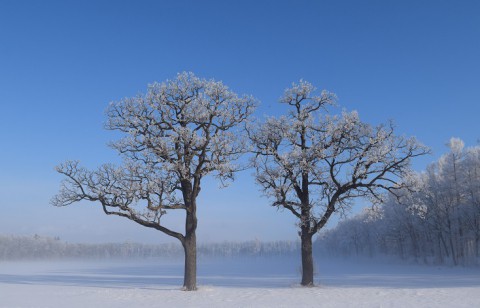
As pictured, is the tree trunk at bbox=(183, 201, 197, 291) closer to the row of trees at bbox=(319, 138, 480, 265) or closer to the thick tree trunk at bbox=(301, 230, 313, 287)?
the thick tree trunk at bbox=(301, 230, 313, 287)

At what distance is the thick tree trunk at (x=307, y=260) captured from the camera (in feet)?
83.7

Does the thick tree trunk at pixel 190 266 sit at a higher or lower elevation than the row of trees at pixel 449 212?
lower

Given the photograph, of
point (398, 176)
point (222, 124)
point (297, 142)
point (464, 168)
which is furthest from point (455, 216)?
point (222, 124)

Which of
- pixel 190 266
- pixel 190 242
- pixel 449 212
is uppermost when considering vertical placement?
pixel 449 212

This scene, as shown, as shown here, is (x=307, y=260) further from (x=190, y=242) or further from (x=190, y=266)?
(x=190, y=242)

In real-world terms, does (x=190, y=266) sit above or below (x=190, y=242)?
below

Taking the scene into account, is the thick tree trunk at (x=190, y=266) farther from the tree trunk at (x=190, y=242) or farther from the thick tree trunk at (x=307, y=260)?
the thick tree trunk at (x=307, y=260)

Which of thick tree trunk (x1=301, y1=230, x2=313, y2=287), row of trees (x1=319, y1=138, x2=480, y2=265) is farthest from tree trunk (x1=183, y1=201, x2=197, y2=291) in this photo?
row of trees (x1=319, y1=138, x2=480, y2=265)

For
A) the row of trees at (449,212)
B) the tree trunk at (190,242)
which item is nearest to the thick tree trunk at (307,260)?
the tree trunk at (190,242)

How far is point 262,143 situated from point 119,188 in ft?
29.6

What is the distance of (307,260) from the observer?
25594 mm

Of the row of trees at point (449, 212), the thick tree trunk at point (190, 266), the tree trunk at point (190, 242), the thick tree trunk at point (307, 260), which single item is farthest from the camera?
the row of trees at point (449, 212)

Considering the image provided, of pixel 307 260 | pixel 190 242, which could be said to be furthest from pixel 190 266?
pixel 307 260

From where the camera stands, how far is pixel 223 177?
24953 millimetres
